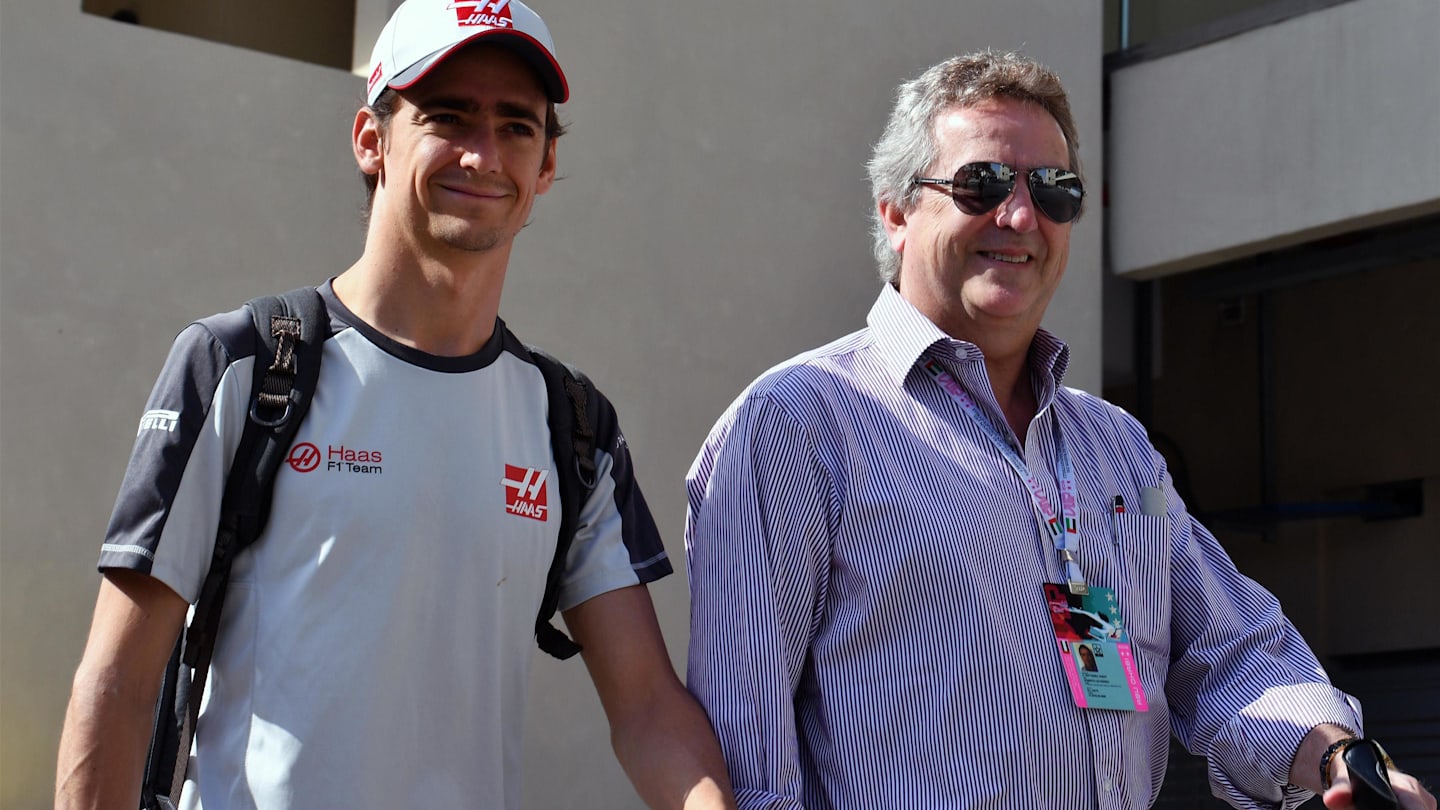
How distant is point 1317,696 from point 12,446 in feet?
12.1

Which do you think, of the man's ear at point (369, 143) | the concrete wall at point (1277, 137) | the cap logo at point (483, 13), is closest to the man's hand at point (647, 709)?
the man's ear at point (369, 143)

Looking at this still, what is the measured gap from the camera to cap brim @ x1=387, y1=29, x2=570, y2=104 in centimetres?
236

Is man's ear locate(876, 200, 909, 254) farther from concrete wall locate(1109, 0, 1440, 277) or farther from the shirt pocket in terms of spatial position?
concrete wall locate(1109, 0, 1440, 277)

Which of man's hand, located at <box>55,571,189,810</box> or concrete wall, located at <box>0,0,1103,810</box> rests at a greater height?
concrete wall, located at <box>0,0,1103,810</box>

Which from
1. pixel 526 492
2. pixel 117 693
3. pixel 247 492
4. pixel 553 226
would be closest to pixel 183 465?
pixel 247 492

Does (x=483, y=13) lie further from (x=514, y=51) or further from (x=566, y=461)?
(x=566, y=461)

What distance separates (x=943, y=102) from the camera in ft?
8.91

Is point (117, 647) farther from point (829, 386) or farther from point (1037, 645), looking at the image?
point (1037, 645)

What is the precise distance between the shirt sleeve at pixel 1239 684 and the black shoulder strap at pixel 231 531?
152 centimetres

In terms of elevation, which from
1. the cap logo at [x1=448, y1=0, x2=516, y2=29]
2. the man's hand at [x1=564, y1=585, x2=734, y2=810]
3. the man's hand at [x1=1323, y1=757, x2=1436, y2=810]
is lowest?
the man's hand at [x1=1323, y1=757, x2=1436, y2=810]

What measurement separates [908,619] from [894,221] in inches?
A: 29.2

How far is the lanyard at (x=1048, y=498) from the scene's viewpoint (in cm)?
252

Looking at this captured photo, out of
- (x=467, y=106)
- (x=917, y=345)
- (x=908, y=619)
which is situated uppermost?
(x=467, y=106)

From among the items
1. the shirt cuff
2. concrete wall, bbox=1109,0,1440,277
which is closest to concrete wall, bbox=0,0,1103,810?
concrete wall, bbox=1109,0,1440,277
